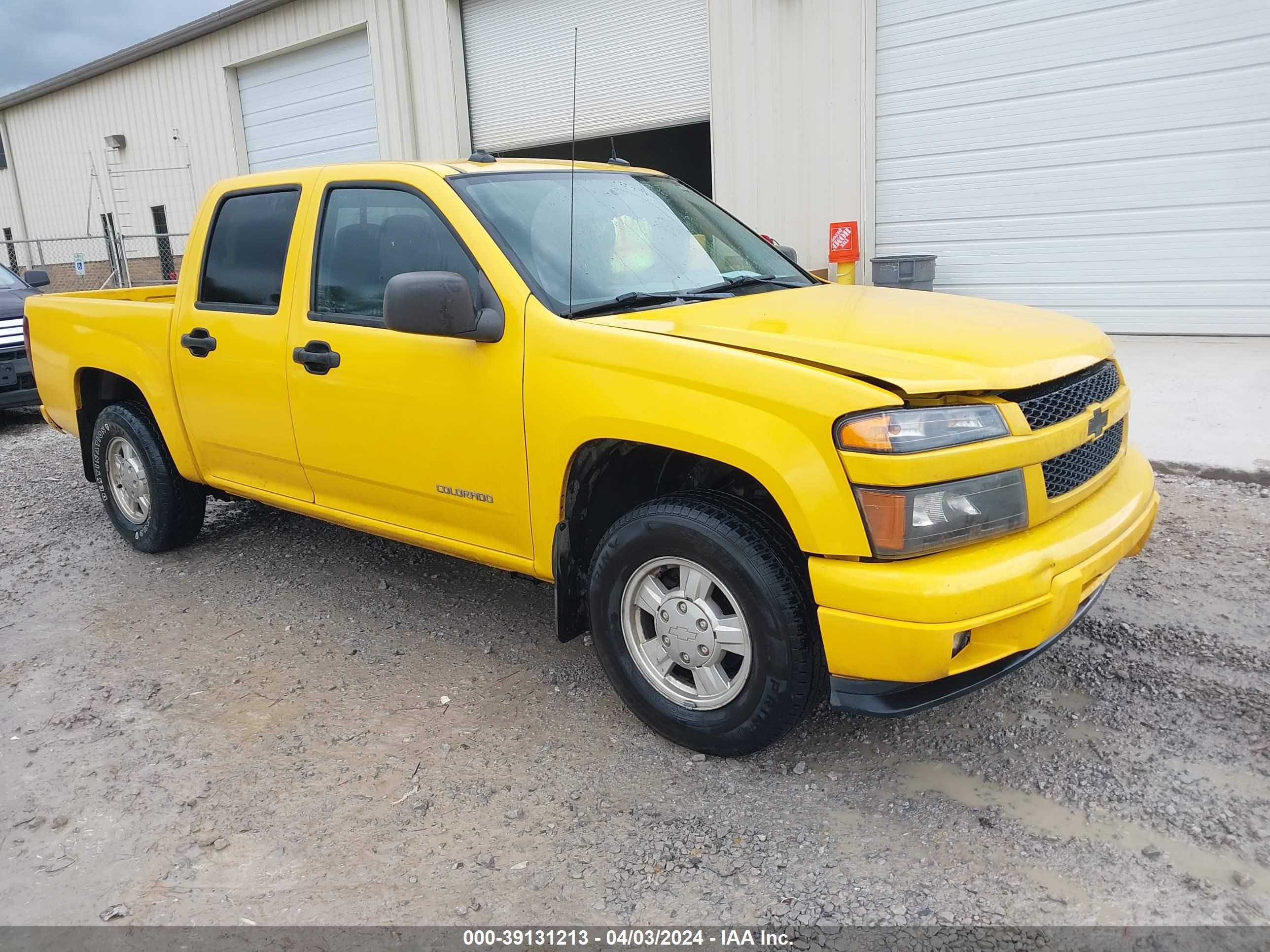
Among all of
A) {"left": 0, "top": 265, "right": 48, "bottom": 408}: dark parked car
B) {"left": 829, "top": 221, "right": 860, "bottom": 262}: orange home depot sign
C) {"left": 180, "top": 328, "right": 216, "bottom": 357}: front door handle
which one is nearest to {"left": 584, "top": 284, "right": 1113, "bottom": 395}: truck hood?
{"left": 180, "top": 328, "right": 216, "bottom": 357}: front door handle

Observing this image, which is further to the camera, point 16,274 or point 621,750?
point 16,274

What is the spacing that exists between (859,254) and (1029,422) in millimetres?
7698

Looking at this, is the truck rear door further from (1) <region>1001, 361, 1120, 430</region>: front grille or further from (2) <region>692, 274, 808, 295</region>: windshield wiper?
(1) <region>1001, 361, 1120, 430</region>: front grille

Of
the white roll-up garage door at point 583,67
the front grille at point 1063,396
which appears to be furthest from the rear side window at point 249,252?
the white roll-up garage door at point 583,67

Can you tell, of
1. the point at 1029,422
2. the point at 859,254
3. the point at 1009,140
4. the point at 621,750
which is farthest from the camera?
the point at 859,254

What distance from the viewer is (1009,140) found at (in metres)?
9.05

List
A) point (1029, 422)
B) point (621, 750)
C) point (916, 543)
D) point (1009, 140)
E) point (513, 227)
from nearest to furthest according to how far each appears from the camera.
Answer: point (916, 543) < point (1029, 422) < point (621, 750) < point (513, 227) < point (1009, 140)

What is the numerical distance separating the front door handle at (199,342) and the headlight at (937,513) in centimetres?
319

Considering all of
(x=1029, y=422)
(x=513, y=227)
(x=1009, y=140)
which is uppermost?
(x=1009, y=140)

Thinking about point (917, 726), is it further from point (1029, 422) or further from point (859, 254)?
point (859, 254)

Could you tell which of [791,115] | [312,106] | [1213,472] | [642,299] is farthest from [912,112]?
[312,106]

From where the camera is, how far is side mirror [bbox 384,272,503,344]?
3.08 metres

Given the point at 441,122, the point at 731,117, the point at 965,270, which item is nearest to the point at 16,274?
the point at 441,122

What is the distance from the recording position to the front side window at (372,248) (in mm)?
3562
